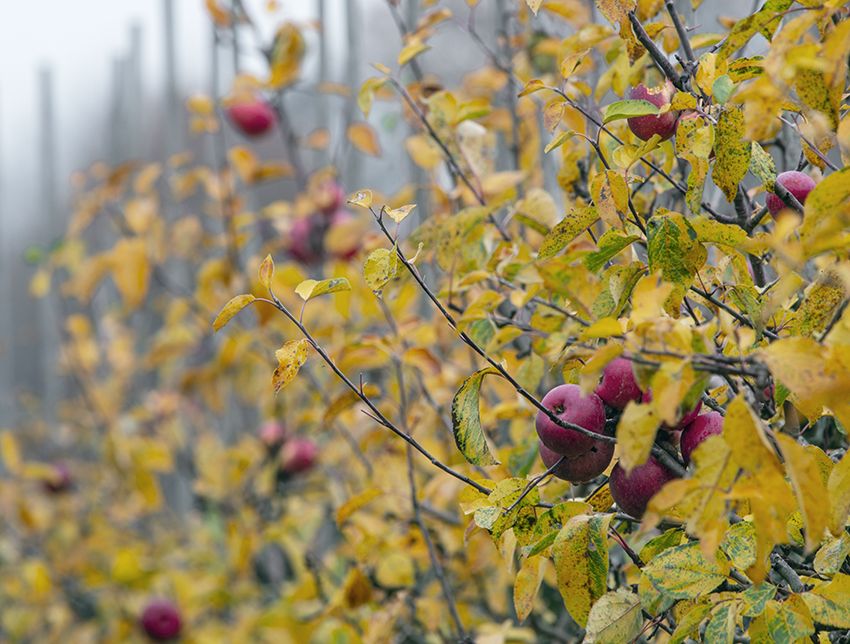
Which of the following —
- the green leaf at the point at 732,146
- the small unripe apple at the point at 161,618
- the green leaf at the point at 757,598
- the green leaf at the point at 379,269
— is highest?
the green leaf at the point at 732,146

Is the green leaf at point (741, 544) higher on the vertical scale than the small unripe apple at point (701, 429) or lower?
lower

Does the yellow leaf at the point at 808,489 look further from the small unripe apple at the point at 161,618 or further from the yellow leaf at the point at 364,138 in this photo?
the small unripe apple at the point at 161,618

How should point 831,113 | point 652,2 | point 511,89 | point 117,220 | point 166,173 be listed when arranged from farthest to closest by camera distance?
point 166,173, point 117,220, point 511,89, point 652,2, point 831,113

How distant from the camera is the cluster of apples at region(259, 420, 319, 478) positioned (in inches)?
53.6

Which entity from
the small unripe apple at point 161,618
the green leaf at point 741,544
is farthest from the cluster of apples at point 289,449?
the green leaf at point 741,544

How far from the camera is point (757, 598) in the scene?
34 cm

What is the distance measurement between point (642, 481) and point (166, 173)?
2402mm

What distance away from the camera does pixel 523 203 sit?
0.64m

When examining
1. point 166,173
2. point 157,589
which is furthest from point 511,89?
point 166,173

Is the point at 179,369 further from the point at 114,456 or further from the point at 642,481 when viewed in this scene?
the point at 642,481

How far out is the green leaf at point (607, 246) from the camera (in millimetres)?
391

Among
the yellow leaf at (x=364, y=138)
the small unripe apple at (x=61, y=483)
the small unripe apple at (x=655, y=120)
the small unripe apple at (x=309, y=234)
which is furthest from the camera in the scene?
the small unripe apple at (x=61, y=483)

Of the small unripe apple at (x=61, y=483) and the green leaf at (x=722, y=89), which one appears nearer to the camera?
the green leaf at (x=722, y=89)

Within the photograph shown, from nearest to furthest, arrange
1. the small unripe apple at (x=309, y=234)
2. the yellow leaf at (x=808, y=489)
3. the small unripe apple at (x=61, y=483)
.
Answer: the yellow leaf at (x=808, y=489)
the small unripe apple at (x=309, y=234)
the small unripe apple at (x=61, y=483)
